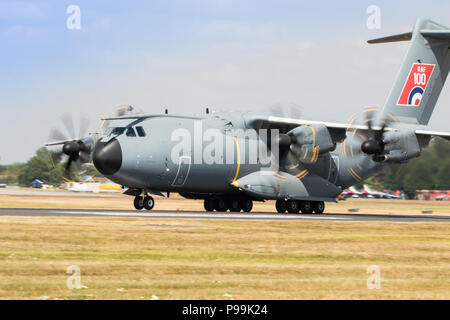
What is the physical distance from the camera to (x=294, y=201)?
39.2 m

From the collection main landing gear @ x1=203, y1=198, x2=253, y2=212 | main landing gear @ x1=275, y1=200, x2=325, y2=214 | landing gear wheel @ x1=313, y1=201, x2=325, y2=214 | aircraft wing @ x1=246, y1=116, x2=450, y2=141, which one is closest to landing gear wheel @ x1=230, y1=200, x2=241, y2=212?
main landing gear @ x1=203, y1=198, x2=253, y2=212

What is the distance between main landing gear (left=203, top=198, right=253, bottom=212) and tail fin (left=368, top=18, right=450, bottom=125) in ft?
32.7

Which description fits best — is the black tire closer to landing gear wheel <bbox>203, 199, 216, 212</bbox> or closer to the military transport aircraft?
the military transport aircraft

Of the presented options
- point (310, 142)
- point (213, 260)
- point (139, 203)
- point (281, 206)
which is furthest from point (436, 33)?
point (213, 260)

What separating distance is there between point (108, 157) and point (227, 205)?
30.9 feet

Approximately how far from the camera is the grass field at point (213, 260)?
37.6 ft

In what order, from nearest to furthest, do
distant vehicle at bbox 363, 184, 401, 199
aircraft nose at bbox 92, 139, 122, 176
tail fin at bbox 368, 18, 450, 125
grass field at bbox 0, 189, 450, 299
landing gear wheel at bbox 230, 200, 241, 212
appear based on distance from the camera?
grass field at bbox 0, 189, 450, 299 < aircraft nose at bbox 92, 139, 122, 176 < landing gear wheel at bbox 230, 200, 241, 212 < tail fin at bbox 368, 18, 450, 125 < distant vehicle at bbox 363, 184, 401, 199

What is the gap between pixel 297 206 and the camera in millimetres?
39438

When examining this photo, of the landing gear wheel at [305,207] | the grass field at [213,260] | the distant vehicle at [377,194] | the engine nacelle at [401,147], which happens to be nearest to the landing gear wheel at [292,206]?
the landing gear wheel at [305,207]

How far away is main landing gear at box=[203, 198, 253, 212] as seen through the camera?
3950 cm

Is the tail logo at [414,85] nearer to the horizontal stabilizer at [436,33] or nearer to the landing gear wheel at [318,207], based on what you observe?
the horizontal stabilizer at [436,33]
